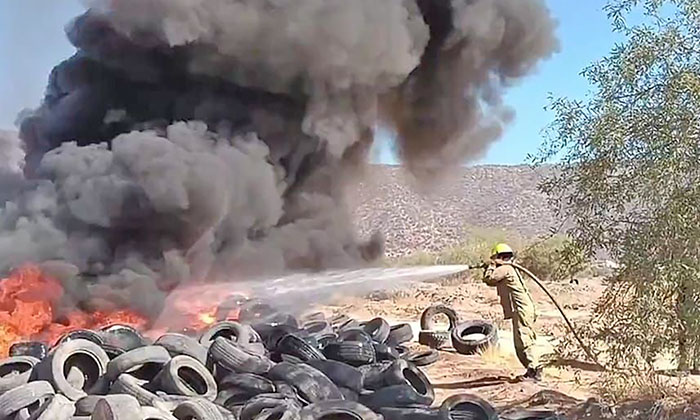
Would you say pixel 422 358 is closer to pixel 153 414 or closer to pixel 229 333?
pixel 229 333

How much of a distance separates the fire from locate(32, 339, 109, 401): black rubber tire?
167 inches

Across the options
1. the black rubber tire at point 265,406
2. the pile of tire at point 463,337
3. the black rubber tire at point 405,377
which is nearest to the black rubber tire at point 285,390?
the black rubber tire at point 265,406

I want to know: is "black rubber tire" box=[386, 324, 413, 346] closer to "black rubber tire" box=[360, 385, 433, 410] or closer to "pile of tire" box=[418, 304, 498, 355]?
"pile of tire" box=[418, 304, 498, 355]

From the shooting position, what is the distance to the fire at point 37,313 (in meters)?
13.1

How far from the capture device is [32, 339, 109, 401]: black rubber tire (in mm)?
8242

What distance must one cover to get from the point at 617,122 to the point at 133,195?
8.72 m

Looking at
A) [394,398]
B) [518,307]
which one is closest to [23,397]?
[394,398]

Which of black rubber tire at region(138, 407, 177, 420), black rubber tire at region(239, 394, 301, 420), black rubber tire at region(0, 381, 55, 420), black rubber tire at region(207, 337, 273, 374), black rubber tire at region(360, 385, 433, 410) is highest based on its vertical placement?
black rubber tire at region(207, 337, 273, 374)

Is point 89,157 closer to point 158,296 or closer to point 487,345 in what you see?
point 158,296

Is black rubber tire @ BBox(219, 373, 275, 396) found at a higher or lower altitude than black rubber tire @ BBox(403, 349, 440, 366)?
higher

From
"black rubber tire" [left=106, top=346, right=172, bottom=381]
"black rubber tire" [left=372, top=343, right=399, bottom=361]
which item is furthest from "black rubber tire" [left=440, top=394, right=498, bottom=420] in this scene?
"black rubber tire" [left=106, top=346, right=172, bottom=381]

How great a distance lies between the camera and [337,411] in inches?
309

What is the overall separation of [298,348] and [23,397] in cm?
318

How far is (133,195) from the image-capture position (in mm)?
14469
